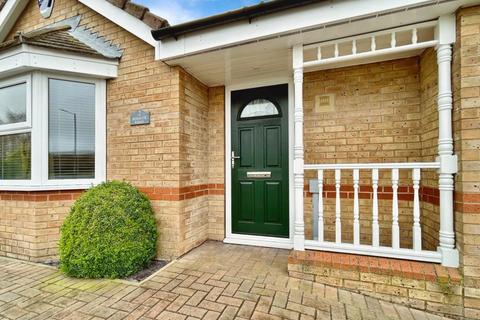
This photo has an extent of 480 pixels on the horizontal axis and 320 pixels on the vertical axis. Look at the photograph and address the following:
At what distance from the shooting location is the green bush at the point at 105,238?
2.72 m

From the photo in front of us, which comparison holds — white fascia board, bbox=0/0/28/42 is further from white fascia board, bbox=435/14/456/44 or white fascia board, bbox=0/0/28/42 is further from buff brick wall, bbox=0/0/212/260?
white fascia board, bbox=435/14/456/44

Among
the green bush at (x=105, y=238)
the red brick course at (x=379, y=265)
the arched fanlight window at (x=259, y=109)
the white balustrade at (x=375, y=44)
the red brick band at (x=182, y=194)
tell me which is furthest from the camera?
the arched fanlight window at (x=259, y=109)

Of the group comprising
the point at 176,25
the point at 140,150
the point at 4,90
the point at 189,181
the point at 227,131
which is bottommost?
the point at 189,181

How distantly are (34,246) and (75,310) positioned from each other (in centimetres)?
172

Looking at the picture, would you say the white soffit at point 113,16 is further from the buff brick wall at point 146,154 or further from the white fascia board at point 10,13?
the buff brick wall at point 146,154

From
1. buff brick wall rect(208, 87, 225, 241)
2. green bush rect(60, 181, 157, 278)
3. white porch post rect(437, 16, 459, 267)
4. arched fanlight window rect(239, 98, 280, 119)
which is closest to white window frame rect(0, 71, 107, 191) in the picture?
green bush rect(60, 181, 157, 278)

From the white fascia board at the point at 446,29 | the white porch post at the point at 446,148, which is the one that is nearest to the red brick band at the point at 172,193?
the white porch post at the point at 446,148

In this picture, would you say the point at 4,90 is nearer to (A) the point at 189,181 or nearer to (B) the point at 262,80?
(A) the point at 189,181

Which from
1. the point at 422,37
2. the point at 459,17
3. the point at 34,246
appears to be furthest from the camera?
the point at 34,246

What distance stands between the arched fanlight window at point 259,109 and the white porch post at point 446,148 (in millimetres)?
2006

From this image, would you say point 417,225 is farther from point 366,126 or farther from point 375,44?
point 375,44

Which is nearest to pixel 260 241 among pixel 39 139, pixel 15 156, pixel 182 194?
pixel 182 194

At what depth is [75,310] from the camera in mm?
2172

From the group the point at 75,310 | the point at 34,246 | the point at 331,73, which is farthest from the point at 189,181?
the point at 331,73
